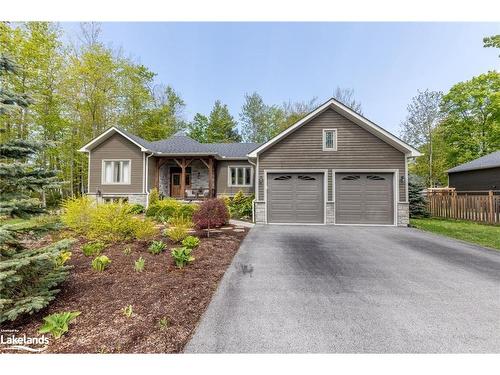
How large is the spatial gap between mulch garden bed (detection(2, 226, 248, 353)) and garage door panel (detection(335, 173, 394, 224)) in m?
7.36

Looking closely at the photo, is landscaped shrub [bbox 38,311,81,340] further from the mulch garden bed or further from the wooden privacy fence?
the wooden privacy fence

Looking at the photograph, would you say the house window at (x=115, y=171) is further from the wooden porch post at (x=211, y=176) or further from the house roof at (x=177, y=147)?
the wooden porch post at (x=211, y=176)

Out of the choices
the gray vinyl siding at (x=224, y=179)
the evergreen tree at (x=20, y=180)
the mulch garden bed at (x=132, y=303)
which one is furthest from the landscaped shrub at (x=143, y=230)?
the gray vinyl siding at (x=224, y=179)

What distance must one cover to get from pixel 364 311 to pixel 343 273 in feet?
4.91

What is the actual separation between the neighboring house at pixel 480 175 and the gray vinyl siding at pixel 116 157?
80.3 ft

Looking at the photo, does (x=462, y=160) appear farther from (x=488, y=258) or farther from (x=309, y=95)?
(x=488, y=258)

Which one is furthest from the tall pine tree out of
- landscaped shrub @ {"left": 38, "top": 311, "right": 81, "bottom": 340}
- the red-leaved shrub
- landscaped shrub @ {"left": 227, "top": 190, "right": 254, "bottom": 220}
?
landscaped shrub @ {"left": 227, "top": 190, "right": 254, "bottom": 220}

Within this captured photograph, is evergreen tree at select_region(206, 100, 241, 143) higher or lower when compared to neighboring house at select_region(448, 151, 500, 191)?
higher

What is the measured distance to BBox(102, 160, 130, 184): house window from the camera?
50.7ft

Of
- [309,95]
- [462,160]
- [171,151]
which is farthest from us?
[309,95]

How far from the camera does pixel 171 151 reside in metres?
16.1

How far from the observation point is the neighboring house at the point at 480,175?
16938mm
